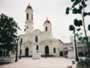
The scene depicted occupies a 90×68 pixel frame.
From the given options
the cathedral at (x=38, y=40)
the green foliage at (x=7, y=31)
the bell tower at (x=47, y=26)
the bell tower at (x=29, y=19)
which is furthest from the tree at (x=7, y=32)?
the bell tower at (x=47, y=26)

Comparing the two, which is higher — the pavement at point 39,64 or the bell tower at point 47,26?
the bell tower at point 47,26

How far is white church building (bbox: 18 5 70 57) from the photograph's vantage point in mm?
65125

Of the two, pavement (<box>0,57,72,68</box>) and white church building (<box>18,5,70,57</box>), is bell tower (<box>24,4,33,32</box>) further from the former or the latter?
pavement (<box>0,57,72,68</box>)

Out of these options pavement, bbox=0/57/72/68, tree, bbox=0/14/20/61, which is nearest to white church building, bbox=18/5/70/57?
tree, bbox=0/14/20/61

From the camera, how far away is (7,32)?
38.3m

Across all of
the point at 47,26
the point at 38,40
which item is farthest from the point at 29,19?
the point at 38,40

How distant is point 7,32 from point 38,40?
28847mm

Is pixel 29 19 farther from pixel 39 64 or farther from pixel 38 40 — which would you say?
pixel 39 64

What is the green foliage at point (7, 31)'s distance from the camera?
3788 centimetres

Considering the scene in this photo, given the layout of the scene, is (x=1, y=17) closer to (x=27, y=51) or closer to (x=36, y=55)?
(x=36, y=55)

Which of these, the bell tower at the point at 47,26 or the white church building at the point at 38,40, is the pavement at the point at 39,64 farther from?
the bell tower at the point at 47,26

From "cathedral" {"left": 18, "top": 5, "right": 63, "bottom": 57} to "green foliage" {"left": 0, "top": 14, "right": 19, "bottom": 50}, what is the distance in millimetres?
25417

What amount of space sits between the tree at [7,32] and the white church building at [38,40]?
2537 cm

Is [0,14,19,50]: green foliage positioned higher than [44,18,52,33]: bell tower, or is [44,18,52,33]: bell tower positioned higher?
[44,18,52,33]: bell tower
